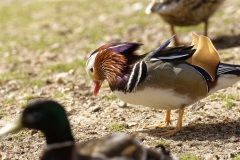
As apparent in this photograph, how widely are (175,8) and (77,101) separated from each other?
7.67 ft

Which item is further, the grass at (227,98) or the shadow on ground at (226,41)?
the shadow on ground at (226,41)

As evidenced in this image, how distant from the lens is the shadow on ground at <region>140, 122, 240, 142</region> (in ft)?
17.0

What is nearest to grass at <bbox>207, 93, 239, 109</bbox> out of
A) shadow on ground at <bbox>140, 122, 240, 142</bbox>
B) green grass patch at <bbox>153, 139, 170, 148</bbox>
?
shadow on ground at <bbox>140, 122, 240, 142</bbox>

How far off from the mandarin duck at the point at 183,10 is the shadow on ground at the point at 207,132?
2749mm

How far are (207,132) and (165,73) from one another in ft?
2.63

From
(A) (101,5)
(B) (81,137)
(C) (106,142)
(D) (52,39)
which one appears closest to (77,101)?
(B) (81,137)

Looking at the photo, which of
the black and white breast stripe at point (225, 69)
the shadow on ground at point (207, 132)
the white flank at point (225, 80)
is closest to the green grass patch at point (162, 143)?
the shadow on ground at point (207, 132)

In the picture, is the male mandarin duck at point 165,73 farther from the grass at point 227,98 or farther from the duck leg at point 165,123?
the grass at point 227,98

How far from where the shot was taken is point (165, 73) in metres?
5.04

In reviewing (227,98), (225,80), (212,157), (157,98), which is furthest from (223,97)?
(212,157)

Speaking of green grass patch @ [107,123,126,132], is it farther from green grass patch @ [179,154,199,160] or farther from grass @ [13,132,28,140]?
green grass patch @ [179,154,199,160]

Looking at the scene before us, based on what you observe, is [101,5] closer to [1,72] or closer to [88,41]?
[88,41]

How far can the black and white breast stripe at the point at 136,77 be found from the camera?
5051 millimetres

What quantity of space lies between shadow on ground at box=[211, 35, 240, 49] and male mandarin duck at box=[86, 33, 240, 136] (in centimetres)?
306
